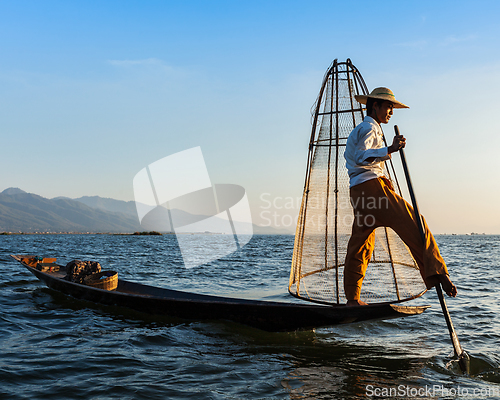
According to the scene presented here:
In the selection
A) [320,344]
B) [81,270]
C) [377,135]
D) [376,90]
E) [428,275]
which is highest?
[376,90]

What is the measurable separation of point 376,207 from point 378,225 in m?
0.23

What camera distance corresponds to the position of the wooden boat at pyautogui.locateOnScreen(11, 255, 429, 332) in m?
4.21

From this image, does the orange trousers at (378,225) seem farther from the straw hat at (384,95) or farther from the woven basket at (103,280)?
the woven basket at (103,280)

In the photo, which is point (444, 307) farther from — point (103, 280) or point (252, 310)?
point (103, 280)

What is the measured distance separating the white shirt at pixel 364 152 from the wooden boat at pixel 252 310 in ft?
4.68

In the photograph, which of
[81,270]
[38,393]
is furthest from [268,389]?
[81,270]

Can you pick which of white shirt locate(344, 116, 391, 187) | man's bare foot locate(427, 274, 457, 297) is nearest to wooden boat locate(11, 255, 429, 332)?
man's bare foot locate(427, 274, 457, 297)

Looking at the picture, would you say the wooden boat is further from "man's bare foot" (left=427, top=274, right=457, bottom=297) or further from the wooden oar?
"man's bare foot" (left=427, top=274, right=457, bottom=297)

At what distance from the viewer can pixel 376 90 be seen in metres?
4.35

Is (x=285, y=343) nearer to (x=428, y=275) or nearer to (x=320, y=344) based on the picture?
(x=320, y=344)

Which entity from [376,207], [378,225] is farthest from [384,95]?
[378,225]

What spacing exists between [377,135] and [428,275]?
158cm

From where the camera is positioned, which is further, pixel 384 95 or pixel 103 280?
pixel 103 280

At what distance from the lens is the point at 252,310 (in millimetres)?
5320
